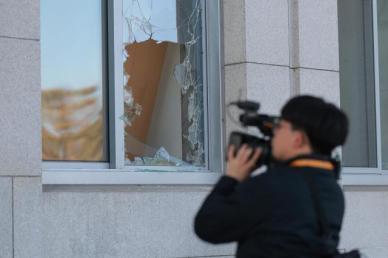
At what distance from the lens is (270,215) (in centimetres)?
356

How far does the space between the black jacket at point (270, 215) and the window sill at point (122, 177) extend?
3.16 metres

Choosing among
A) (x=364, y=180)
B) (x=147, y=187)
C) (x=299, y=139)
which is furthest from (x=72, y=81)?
(x=299, y=139)

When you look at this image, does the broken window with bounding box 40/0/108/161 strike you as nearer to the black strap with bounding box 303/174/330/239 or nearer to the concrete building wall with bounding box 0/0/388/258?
the concrete building wall with bounding box 0/0/388/258

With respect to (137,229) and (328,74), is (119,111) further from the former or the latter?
(328,74)

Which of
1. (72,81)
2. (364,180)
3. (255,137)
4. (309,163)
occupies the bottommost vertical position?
(364,180)

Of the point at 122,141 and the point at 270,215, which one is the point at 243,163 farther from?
the point at 122,141

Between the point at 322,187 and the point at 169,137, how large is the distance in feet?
14.3

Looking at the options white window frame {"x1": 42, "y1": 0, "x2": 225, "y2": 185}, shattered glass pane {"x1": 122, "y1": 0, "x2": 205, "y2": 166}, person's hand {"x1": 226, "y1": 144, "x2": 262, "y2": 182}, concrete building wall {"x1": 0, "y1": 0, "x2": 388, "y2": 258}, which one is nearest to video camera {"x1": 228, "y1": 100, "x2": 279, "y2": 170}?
person's hand {"x1": 226, "y1": 144, "x2": 262, "y2": 182}

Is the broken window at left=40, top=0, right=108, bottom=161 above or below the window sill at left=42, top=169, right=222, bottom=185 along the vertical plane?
above

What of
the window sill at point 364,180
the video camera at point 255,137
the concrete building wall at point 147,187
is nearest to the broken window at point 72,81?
the concrete building wall at point 147,187

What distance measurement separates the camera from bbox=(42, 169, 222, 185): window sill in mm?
6746

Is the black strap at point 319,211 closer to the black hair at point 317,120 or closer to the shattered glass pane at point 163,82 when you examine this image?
the black hair at point 317,120

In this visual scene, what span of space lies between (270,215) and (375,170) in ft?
20.2

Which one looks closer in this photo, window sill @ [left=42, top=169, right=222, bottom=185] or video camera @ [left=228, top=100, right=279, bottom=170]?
video camera @ [left=228, top=100, right=279, bottom=170]
